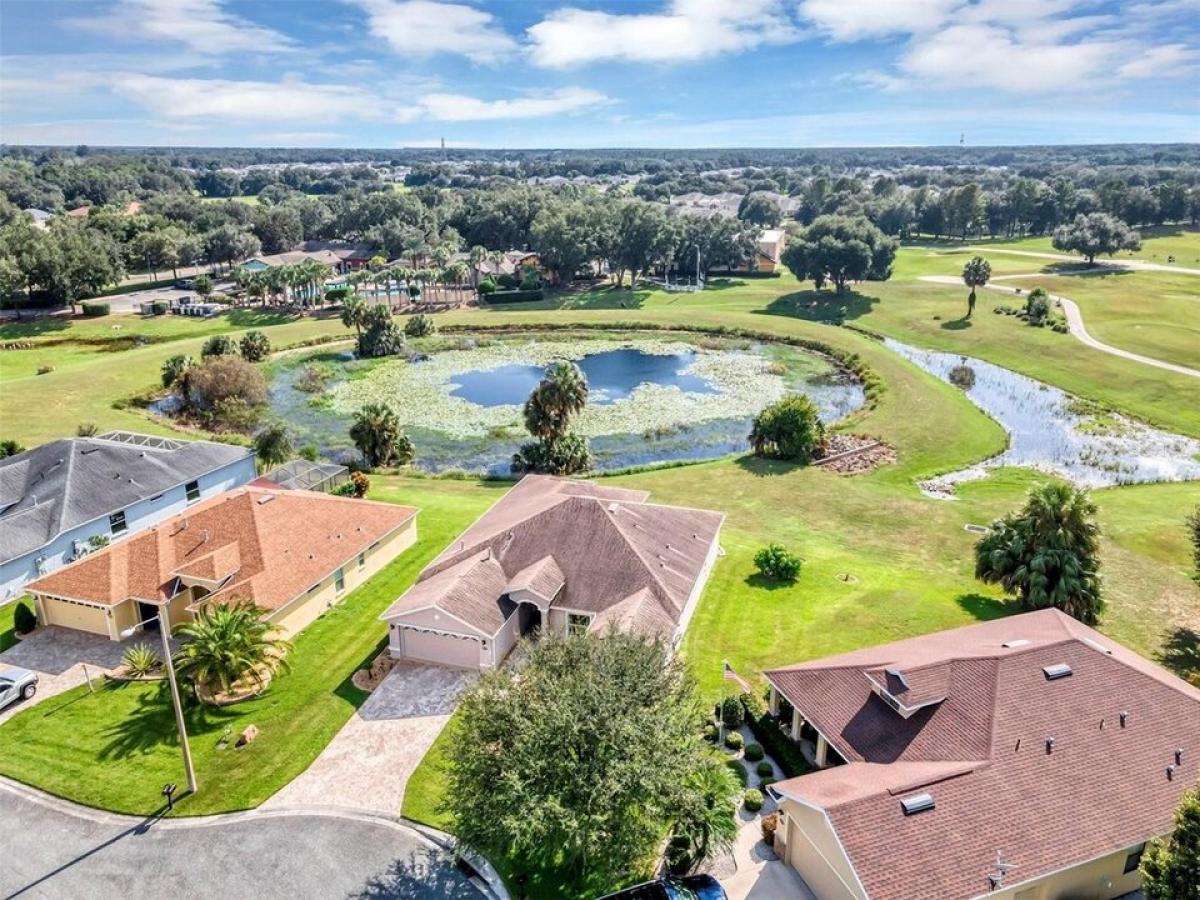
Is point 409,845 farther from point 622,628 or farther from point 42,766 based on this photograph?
point 42,766

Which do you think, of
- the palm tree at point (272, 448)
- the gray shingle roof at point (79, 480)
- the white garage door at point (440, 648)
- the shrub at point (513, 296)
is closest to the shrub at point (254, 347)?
the palm tree at point (272, 448)

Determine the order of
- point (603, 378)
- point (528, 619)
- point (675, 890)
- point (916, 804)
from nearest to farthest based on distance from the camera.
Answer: point (916, 804) < point (675, 890) < point (528, 619) < point (603, 378)

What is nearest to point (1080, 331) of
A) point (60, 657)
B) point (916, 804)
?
point (916, 804)

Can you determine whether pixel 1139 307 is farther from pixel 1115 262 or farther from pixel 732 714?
pixel 732 714

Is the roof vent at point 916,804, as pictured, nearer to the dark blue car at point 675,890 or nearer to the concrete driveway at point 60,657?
the dark blue car at point 675,890

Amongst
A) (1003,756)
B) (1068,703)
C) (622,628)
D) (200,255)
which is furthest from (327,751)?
(200,255)

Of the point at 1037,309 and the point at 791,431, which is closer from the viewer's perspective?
the point at 791,431
